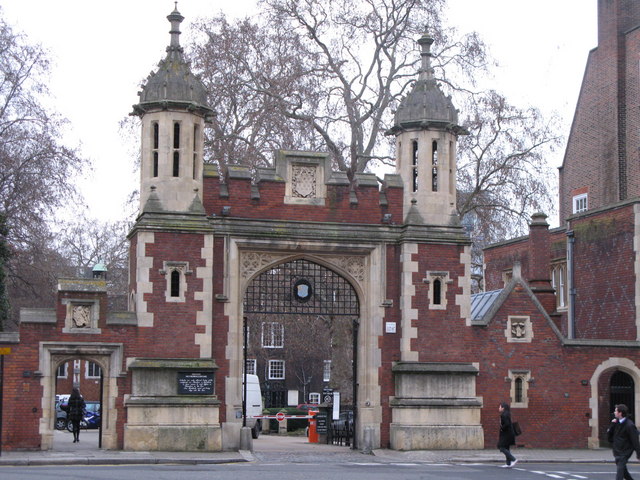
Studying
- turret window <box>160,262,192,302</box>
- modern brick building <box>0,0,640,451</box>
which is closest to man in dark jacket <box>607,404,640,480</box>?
modern brick building <box>0,0,640,451</box>

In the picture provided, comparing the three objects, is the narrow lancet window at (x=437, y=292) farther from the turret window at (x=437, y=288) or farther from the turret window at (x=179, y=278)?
the turret window at (x=179, y=278)

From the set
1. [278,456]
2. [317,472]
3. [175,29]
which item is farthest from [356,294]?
[175,29]

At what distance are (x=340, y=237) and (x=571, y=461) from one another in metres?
7.09

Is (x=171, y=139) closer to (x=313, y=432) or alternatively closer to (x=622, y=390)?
(x=313, y=432)

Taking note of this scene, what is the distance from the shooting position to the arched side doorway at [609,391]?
86.9 ft

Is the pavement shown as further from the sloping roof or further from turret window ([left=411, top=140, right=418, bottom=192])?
turret window ([left=411, top=140, right=418, bottom=192])

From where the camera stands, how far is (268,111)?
3759 centimetres

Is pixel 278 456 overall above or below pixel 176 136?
below

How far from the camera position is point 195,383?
23.5 m

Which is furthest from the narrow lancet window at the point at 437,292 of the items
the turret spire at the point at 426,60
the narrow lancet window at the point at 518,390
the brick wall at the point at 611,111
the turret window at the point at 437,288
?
the brick wall at the point at 611,111

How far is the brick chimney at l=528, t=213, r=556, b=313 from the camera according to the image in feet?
95.0

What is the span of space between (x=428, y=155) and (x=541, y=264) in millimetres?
6360

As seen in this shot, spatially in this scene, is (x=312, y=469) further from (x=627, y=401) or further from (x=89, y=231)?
(x=89, y=231)

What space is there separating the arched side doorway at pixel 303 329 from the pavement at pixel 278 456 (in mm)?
2072
